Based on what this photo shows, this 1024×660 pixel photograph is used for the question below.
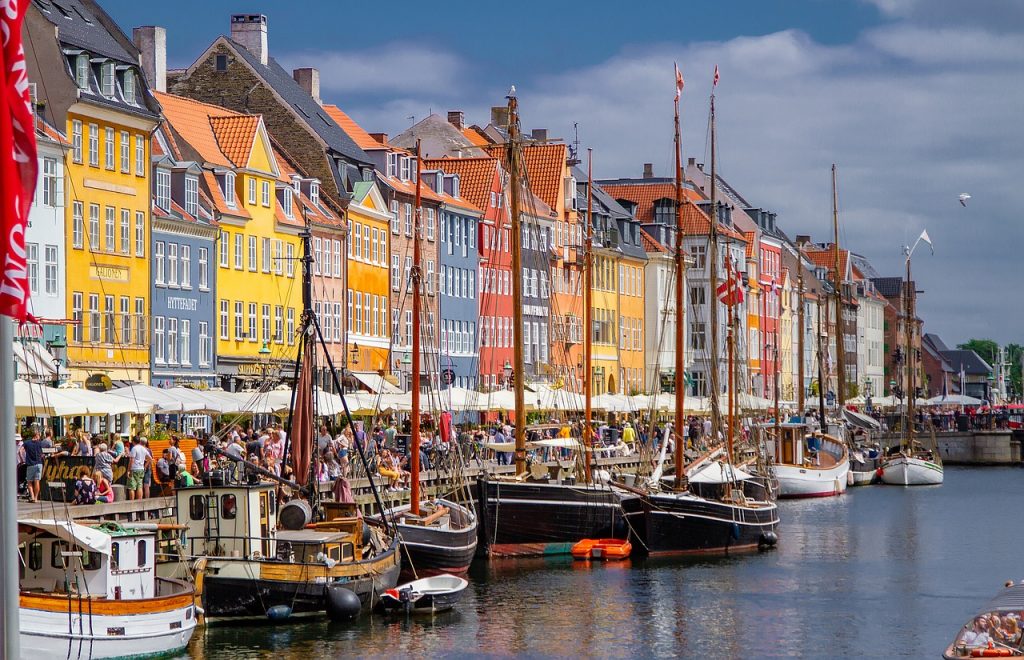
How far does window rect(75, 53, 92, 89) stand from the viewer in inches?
2483

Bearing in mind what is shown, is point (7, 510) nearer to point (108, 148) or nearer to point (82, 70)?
point (82, 70)

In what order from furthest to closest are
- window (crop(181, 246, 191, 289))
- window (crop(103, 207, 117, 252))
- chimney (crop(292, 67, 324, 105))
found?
chimney (crop(292, 67, 324, 105)) → window (crop(181, 246, 191, 289)) → window (crop(103, 207, 117, 252))

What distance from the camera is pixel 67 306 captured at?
62.1 metres

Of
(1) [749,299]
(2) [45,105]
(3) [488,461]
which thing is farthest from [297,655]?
(1) [749,299]

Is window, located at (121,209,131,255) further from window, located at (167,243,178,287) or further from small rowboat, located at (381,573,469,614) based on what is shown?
small rowboat, located at (381,573,469,614)

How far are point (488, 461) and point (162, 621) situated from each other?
30878mm

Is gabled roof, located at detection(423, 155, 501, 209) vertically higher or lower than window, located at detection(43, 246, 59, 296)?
higher

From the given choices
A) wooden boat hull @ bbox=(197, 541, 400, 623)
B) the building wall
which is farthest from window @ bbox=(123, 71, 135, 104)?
wooden boat hull @ bbox=(197, 541, 400, 623)

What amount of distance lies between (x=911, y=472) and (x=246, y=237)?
42772mm

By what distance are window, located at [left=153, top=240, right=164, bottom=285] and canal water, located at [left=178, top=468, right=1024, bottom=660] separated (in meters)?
23.4

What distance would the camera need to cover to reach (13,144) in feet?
40.3

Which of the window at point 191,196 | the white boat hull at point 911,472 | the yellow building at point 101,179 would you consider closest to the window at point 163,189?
the window at point 191,196

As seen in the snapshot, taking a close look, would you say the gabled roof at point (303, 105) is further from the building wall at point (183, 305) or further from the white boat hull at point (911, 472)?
the white boat hull at point (911, 472)

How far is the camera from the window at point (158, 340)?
67.7 metres
